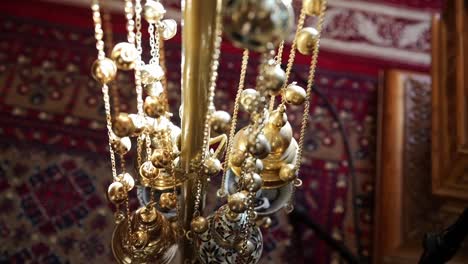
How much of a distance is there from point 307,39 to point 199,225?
0.75ft

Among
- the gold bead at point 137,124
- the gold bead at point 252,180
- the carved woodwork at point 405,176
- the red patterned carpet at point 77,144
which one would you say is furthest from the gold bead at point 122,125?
the carved woodwork at point 405,176

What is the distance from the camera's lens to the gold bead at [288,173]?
1.87 feet

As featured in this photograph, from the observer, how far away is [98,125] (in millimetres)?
1291

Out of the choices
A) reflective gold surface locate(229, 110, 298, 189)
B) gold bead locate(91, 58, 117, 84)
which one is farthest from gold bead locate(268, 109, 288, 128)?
gold bead locate(91, 58, 117, 84)

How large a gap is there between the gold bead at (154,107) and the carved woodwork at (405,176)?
748mm

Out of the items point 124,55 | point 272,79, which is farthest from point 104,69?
point 272,79

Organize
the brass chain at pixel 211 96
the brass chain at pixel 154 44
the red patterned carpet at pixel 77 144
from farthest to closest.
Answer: the red patterned carpet at pixel 77 144 → the brass chain at pixel 154 44 → the brass chain at pixel 211 96

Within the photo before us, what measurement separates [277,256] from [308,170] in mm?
237

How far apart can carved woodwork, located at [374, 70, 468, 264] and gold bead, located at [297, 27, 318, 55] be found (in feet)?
Answer: 2.36

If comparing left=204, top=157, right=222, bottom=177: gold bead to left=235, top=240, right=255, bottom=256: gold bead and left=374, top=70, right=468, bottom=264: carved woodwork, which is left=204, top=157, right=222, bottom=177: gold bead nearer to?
left=235, top=240, right=255, bottom=256: gold bead

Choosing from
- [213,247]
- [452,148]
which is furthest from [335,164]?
[213,247]

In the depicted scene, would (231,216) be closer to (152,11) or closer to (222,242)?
(222,242)

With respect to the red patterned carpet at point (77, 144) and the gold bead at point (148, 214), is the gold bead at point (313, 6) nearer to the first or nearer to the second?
the gold bead at point (148, 214)

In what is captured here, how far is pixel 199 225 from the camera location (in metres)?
0.55
